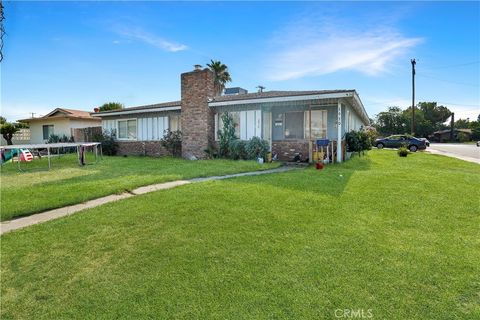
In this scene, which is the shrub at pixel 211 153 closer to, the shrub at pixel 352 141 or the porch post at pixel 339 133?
the porch post at pixel 339 133

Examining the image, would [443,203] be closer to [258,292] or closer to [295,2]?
[258,292]

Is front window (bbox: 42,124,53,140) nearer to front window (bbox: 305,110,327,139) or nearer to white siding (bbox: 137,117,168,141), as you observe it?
white siding (bbox: 137,117,168,141)

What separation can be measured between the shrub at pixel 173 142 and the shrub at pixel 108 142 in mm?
4300

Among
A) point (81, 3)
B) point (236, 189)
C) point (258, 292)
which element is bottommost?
point (258, 292)

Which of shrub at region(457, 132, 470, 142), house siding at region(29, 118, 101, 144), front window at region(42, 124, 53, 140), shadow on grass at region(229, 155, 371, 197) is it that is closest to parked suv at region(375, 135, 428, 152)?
shadow on grass at region(229, 155, 371, 197)

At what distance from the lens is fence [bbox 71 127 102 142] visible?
62.7 feet

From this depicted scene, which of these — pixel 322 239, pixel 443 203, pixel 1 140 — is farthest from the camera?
pixel 1 140

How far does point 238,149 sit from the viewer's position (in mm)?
12805

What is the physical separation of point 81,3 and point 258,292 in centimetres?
1036

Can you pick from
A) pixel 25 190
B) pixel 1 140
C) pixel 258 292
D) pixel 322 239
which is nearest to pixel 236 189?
pixel 322 239

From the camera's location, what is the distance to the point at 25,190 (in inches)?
253

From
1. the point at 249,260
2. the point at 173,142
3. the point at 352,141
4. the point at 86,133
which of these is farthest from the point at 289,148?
the point at 86,133

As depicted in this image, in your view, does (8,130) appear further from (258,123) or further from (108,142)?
(258,123)

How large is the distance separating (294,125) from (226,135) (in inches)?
129
